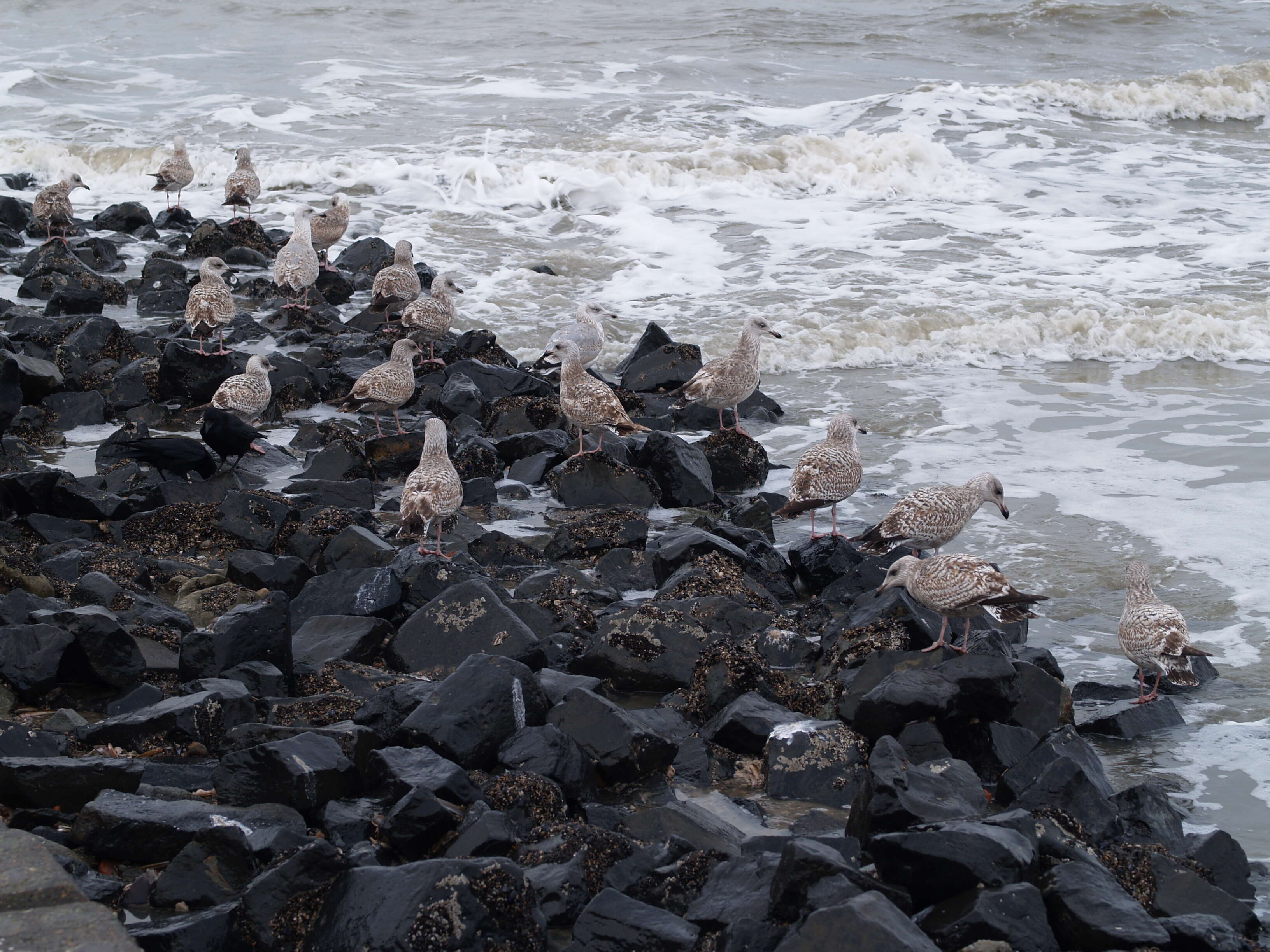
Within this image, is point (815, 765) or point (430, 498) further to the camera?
point (430, 498)

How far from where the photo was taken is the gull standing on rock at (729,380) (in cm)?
971

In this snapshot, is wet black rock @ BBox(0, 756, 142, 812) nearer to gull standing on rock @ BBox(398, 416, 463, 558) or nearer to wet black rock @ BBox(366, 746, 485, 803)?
wet black rock @ BBox(366, 746, 485, 803)

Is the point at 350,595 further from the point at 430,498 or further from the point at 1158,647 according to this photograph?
the point at 1158,647

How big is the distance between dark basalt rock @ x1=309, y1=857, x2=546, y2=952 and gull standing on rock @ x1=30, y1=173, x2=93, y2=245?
13341 millimetres

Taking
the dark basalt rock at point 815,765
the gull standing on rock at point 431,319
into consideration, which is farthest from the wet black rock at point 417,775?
the gull standing on rock at point 431,319

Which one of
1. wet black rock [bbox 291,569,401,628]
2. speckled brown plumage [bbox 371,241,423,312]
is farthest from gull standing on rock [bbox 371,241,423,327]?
wet black rock [bbox 291,569,401,628]

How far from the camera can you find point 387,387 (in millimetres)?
9734

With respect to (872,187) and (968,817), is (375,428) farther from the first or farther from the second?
(872,187)

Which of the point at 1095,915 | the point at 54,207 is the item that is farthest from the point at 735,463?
the point at 54,207

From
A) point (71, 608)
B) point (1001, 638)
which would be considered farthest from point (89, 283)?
point (1001, 638)

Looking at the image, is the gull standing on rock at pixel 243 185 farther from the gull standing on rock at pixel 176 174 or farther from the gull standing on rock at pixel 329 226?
the gull standing on rock at pixel 329 226

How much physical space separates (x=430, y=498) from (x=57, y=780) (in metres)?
3.22

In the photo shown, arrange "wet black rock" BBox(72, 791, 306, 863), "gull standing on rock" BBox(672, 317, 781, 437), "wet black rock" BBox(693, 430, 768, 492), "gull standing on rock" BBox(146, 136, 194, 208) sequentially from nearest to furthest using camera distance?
"wet black rock" BBox(72, 791, 306, 863), "wet black rock" BBox(693, 430, 768, 492), "gull standing on rock" BBox(672, 317, 781, 437), "gull standing on rock" BBox(146, 136, 194, 208)

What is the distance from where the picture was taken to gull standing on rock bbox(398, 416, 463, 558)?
24.0 ft
